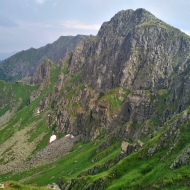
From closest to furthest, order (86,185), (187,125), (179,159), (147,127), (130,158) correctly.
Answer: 1. (179,159)
2. (187,125)
3. (130,158)
4. (86,185)
5. (147,127)

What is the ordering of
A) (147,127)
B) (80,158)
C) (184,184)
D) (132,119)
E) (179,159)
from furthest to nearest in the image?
(132,119)
(80,158)
(147,127)
(179,159)
(184,184)

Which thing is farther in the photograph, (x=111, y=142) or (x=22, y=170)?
(x=22, y=170)

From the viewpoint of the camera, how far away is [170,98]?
17162 cm

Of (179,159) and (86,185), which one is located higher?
(179,159)

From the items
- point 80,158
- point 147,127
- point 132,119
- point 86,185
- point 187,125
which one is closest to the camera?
point 187,125

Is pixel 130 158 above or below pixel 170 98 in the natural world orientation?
below

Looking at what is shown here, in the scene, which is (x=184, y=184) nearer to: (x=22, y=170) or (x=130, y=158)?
(x=130, y=158)

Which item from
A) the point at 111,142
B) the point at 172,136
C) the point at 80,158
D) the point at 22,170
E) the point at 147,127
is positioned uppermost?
the point at 172,136

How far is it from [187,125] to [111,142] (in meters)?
110

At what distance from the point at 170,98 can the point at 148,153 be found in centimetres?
11083

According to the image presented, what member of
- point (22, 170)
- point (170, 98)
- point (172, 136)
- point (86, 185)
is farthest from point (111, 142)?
point (172, 136)

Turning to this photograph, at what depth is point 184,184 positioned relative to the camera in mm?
48219

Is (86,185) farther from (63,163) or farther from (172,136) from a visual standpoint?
(63,163)

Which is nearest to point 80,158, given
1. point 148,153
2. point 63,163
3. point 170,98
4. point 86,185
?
point 63,163
